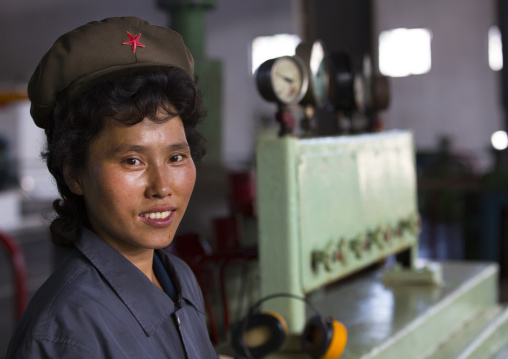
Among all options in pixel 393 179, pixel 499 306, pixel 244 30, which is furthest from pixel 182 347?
pixel 244 30

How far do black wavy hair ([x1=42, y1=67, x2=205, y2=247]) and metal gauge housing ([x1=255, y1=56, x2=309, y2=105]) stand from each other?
2.61 ft

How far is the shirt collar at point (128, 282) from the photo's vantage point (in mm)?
1094

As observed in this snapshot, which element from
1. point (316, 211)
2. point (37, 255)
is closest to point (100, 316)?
point (316, 211)

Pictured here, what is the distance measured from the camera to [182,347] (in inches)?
45.2

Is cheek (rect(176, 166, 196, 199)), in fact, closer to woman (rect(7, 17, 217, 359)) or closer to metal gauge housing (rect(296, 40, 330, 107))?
woman (rect(7, 17, 217, 359))

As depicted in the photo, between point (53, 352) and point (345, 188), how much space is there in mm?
1444

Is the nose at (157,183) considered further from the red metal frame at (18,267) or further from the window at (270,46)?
the window at (270,46)

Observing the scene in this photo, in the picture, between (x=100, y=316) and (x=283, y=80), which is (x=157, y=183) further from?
(x=283, y=80)

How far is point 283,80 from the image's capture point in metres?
2.04

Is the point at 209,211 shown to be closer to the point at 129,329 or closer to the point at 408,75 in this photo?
the point at 129,329

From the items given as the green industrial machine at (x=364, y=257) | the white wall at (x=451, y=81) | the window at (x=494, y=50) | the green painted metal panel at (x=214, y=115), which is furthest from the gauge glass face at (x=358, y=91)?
the window at (x=494, y=50)

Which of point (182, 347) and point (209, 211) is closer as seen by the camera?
point (182, 347)

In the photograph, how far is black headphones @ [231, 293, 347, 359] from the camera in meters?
1.80

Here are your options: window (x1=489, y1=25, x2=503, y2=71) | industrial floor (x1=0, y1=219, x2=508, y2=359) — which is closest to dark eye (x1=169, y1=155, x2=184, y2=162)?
industrial floor (x1=0, y1=219, x2=508, y2=359)
